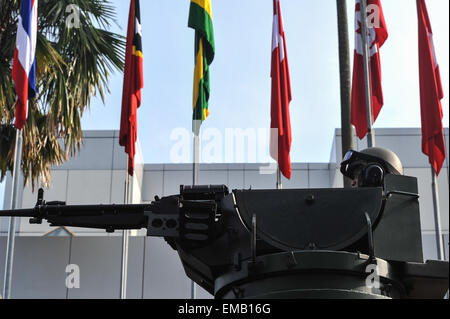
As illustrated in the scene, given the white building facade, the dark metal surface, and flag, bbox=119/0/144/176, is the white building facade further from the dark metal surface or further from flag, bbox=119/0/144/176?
the dark metal surface

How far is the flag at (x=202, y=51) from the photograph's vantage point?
10508 mm

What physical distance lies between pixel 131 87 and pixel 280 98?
7.61 feet

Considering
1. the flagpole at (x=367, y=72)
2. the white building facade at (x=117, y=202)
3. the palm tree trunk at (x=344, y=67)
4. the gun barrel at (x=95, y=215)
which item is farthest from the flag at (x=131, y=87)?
the gun barrel at (x=95, y=215)

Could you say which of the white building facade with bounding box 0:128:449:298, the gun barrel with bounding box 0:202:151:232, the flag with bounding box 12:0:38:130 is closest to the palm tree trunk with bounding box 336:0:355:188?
the flag with bounding box 12:0:38:130

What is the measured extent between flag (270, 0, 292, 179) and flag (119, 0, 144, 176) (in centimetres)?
209

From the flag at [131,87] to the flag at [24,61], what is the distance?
59.2 inches

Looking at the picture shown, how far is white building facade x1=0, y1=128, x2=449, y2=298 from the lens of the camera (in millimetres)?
14453

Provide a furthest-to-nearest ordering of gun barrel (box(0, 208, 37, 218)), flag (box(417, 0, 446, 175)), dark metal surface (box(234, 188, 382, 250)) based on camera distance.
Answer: flag (box(417, 0, 446, 175)), gun barrel (box(0, 208, 37, 218)), dark metal surface (box(234, 188, 382, 250))

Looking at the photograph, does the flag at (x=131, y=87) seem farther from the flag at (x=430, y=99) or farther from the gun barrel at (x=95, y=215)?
the gun barrel at (x=95, y=215)

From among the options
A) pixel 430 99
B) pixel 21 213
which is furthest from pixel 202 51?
pixel 21 213

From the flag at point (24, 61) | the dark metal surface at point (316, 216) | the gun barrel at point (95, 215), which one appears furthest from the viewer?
the flag at point (24, 61)

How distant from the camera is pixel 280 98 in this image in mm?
11133
